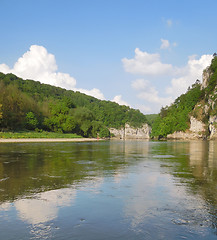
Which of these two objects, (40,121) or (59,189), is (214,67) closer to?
(40,121)

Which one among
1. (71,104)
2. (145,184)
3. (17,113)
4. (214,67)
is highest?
(214,67)

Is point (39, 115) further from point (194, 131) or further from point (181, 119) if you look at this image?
point (181, 119)

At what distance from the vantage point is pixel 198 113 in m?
150

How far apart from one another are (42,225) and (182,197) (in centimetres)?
530

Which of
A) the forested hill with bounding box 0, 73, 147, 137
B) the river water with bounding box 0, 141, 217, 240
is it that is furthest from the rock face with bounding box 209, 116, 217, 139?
the river water with bounding box 0, 141, 217, 240

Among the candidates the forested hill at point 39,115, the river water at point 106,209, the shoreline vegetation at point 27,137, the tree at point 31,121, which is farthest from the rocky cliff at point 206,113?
the river water at point 106,209

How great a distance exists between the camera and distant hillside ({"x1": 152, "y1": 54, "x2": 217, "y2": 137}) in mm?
137050

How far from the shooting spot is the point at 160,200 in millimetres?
8617

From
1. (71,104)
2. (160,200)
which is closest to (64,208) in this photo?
(160,200)

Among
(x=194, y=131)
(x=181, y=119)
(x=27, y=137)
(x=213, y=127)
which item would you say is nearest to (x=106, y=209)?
(x=27, y=137)

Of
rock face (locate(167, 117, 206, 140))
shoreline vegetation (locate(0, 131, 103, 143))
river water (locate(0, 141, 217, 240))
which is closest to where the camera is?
river water (locate(0, 141, 217, 240))

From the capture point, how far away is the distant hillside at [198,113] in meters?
137

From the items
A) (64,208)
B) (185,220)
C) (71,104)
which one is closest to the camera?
(185,220)

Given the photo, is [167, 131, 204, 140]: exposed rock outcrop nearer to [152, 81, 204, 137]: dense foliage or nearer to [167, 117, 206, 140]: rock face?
[167, 117, 206, 140]: rock face
